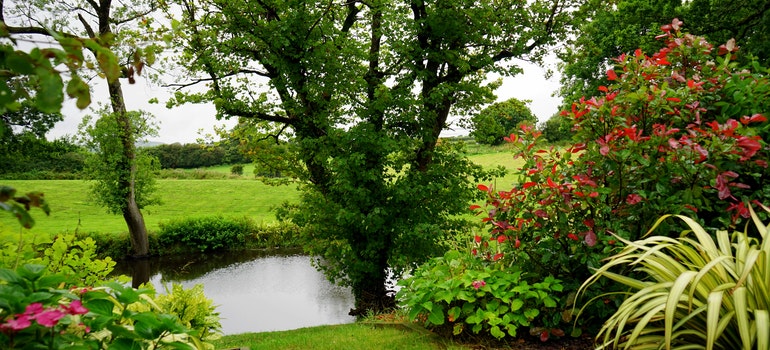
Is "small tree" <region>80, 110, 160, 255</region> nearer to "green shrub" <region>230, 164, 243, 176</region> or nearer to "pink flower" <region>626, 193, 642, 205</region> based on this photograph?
"pink flower" <region>626, 193, 642, 205</region>

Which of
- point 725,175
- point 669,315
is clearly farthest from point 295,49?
point 669,315

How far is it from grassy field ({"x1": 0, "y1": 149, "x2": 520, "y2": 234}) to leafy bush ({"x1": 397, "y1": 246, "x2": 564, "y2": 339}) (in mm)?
14789

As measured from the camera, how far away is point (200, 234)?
17.5 meters

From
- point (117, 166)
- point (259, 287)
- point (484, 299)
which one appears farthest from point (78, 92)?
point (117, 166)

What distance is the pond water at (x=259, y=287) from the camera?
1082cm

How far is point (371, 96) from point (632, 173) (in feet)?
20.9

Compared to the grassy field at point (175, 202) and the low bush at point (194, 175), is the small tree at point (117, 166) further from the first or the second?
the low bush at point (194, 175)

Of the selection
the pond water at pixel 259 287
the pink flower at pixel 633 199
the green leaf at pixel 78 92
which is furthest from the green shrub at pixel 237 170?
the green leaf at pixel 78 92

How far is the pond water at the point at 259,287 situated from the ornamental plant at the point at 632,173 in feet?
23.3

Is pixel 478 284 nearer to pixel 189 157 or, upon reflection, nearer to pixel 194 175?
pixel 194 175

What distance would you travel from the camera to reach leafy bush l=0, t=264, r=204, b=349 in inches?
54.0

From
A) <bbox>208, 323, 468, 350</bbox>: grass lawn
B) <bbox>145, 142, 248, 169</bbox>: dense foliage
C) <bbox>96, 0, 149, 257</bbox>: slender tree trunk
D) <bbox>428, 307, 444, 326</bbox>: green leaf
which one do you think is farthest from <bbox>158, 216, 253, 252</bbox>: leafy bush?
<bbox>145, 142, 248, 169</bbox>: dense foliage

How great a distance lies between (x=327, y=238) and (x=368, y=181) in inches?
57.0

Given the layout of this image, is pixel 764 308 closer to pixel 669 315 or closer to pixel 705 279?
pixel 705 279
